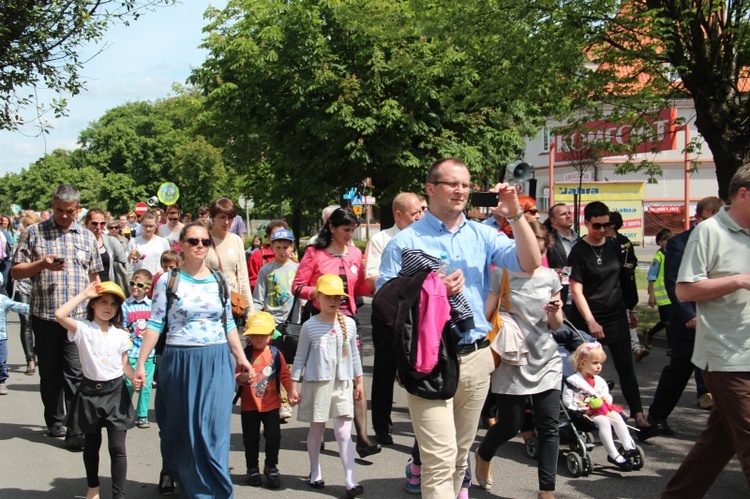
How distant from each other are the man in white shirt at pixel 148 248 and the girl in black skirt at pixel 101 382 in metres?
4.31

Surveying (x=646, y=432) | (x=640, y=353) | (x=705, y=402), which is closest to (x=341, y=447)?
(x=646, y=432)

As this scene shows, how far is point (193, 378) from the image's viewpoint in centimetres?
482

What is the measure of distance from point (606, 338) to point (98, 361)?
4.02m

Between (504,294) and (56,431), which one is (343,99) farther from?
(504,294)

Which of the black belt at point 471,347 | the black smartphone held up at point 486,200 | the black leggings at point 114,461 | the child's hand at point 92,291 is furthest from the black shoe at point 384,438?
the black smartphone held up at point 486,200

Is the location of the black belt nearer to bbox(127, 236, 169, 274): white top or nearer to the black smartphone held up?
the black smartphone held up

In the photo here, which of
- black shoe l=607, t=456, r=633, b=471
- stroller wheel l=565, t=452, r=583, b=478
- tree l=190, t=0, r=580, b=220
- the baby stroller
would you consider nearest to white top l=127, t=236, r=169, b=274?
the baby stroller

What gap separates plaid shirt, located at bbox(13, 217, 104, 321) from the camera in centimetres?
652

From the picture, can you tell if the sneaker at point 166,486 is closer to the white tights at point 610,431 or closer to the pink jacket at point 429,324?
the pink jacket at point 429,324

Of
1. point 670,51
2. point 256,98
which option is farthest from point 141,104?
point 670,51

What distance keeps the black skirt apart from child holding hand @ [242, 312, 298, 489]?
2.56ft

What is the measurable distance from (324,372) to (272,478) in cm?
83

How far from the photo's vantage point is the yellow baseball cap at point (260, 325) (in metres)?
5.80

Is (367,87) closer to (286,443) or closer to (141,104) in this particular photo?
(286,443)
